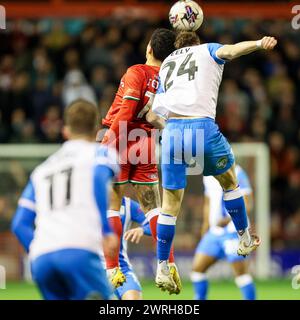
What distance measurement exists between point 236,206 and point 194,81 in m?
1.17

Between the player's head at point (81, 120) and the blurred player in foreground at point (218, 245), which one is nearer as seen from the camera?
the player's head at point (81, 120)

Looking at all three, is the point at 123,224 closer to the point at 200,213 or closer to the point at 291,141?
the point at 200,213

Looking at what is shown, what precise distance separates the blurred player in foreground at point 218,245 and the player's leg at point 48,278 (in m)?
5.13

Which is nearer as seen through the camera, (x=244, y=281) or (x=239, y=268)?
(x=244, y=281)

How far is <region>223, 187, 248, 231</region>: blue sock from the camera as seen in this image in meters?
8.60

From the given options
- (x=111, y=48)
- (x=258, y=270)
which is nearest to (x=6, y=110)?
(x=111, y=48)

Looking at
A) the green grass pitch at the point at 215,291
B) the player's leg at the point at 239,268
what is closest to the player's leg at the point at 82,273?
the player's leg at the point at 239,268

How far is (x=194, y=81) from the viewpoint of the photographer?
27.6ft

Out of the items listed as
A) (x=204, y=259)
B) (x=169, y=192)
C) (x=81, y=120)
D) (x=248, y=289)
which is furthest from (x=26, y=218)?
(x=204, y=259)

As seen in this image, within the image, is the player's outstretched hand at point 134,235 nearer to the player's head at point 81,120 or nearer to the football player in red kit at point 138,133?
the football player in red kit at point 138,133

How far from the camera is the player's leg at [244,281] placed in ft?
37.5

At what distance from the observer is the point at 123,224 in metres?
9.59

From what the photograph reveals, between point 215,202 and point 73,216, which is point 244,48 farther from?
point 215,202

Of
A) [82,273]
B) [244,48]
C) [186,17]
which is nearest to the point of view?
[82,273]
